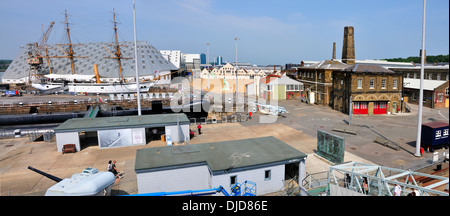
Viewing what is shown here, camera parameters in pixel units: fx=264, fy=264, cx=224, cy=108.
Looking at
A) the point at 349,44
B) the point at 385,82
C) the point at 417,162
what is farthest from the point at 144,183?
the point at 349,44

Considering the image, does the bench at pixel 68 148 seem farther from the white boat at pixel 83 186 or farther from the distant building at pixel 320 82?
the distant building at pixel 320 82

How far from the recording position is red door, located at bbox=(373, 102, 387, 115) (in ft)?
127

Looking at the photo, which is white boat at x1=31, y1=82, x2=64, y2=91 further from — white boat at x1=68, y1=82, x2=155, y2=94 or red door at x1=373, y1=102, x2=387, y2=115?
red door at x1=373, y1=102, x2=387, y2=115

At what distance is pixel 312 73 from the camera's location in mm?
52906

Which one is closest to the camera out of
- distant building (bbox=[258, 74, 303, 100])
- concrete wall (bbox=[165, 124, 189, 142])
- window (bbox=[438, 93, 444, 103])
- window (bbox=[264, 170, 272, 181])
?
window (bbox=[264, 170, 272, 181])

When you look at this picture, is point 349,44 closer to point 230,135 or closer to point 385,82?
point 385,82

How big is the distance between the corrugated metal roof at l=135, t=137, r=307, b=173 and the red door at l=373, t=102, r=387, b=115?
27260 mm

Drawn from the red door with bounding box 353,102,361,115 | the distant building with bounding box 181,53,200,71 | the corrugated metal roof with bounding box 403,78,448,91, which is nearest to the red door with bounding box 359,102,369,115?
the red door with bounding box 353,102,361,115

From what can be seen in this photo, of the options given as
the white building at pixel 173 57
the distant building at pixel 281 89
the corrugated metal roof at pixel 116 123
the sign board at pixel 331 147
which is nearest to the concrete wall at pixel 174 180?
the sign board at pixel 331 147

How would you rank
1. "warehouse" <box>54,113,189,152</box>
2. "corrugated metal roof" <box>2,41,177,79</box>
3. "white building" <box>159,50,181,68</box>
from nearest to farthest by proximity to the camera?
"warehouse" <box>54,113,189,152</box> → "corrugated metal roof" <box>2,41,177,79</box> → "white building" <box>159,50,181,68</box>

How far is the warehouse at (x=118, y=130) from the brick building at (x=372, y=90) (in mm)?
25682

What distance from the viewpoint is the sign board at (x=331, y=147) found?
19.1 metres
